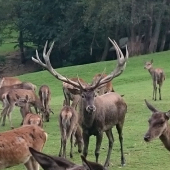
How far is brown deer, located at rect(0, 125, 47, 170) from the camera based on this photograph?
7.98m

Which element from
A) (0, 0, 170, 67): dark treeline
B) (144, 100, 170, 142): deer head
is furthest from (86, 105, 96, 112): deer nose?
(0, 0, 170, 67): dark treeline

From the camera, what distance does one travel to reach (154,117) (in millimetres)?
8023

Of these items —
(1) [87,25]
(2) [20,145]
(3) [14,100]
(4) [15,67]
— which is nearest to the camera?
(2) [20,145]

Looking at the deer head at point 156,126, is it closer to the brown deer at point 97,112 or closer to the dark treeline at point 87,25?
the brown deer at point 97,112

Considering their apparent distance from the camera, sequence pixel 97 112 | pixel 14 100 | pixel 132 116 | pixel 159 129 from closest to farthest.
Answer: pixel 159 129 < pixel 97 112 < pixel 132 116 < pixel 14 100

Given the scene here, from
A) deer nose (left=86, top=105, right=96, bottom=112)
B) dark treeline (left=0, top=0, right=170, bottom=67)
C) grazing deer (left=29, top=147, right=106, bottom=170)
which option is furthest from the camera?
dark treeline (left=0, top=0, right=170, bottom=67)

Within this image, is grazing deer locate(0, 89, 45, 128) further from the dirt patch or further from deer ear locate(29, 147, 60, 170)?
the dirt patch

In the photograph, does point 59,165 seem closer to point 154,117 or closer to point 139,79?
point 154,117

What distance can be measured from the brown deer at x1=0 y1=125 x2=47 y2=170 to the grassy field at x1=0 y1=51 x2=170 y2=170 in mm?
1670

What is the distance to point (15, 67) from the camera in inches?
1677

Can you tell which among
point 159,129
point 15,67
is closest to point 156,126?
point 159,129

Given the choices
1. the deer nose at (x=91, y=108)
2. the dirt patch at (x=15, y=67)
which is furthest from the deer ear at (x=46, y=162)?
the dirt patch at (x=15, y=67)

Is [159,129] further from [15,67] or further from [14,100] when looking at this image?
[15,67]

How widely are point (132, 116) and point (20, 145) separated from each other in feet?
24.5
